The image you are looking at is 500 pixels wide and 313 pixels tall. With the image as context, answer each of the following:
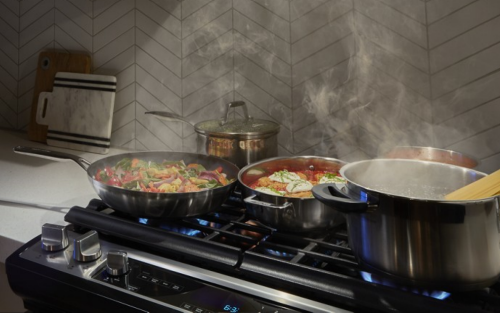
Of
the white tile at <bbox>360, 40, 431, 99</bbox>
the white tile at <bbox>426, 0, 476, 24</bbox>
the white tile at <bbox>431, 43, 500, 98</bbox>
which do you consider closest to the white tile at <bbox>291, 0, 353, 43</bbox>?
the white tile at <bbox>360, 40, 431, 99</bbox>

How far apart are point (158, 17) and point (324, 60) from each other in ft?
2.00

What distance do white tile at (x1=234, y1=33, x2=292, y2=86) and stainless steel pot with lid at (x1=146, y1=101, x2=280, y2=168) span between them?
18 centimetres

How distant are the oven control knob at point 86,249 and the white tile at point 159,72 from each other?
30.9 inches

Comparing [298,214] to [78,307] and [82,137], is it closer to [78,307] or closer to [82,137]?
[78,307]

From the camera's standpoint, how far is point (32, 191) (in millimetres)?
1469

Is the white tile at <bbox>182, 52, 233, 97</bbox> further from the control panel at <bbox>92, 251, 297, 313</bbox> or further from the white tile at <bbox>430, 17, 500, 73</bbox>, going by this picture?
the control panel at <bbox>92, 251, 297, 313</bbox>

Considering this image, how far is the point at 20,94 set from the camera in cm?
206

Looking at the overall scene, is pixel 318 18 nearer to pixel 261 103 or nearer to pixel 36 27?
pixel 261 103

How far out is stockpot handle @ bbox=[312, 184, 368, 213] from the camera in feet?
2.68

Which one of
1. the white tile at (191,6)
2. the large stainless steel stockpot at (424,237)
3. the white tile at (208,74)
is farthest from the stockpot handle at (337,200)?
the white tile at (191,6)

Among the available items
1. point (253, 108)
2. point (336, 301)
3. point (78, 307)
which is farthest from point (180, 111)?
point (336, 301)

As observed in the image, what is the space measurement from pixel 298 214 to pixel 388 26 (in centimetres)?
61

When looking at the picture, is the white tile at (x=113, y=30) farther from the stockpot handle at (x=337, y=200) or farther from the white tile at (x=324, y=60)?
the stockpot handle at (x=337, y=200)

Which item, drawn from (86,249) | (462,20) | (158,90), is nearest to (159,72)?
(158,90)
